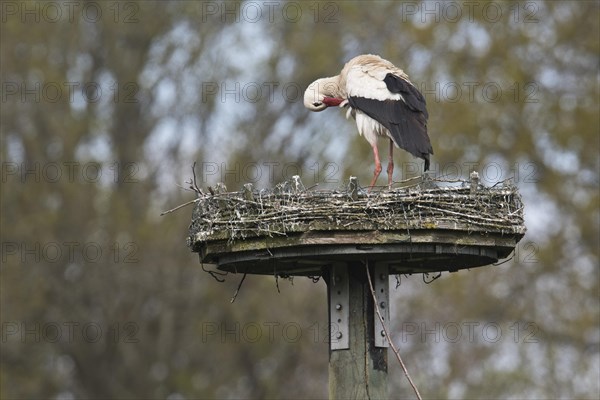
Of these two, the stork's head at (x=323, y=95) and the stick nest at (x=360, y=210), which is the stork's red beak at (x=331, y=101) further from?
the stick nest at (x=360, y=210)

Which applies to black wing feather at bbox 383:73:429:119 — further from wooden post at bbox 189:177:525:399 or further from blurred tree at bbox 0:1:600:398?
blurred tree at bbox 0:1:600:398

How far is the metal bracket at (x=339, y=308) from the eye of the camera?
813 centimetres

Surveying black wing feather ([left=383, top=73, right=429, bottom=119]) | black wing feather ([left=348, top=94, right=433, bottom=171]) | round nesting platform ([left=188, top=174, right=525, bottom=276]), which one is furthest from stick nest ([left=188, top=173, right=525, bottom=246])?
black wing feather ([left=383, top=73, right=429, bottom=119])

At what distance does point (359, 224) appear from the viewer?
24.7ft

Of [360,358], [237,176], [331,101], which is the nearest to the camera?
[360,358]

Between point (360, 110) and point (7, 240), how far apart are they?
1288 cm

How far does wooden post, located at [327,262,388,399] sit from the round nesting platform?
31cm

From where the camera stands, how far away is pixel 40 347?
23.2 meters

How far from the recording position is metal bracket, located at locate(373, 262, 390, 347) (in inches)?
320

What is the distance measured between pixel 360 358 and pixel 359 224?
1.02 meters

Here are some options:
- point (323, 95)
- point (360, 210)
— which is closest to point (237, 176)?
point (323, 95)

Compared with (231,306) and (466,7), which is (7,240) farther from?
(466,7)

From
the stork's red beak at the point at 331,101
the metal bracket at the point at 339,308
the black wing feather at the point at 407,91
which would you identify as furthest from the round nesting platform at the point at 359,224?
the stork's red beak at the point at 331,101

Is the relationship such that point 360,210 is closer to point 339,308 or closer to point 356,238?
point 356,238
